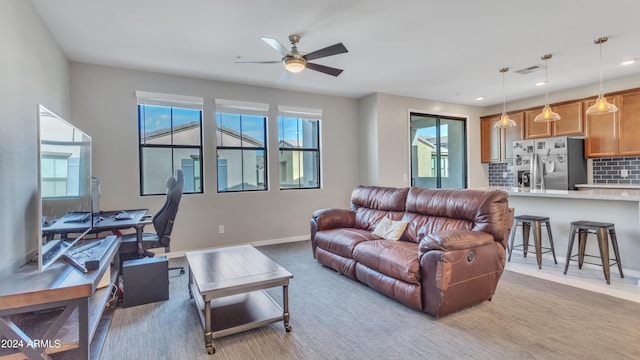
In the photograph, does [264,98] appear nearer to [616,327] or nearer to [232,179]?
[232,179]

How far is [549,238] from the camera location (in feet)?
13.1

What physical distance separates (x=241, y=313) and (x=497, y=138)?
21.6 feet

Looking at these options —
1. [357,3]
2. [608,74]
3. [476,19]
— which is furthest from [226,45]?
[608,74]

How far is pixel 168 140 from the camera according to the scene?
4.71m

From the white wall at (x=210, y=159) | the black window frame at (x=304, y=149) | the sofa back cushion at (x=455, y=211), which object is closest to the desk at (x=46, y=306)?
the white wall at (x=210, y=159)

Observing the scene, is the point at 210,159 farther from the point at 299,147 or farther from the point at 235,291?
the point at 235,291

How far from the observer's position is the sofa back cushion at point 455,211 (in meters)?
2.94

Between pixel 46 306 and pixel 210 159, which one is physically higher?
pixel 210 159

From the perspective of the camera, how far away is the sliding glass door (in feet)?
21.3

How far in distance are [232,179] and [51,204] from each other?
122 inches

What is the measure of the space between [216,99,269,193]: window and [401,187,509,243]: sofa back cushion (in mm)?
2699

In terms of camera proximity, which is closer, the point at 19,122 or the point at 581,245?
the point at 19,122

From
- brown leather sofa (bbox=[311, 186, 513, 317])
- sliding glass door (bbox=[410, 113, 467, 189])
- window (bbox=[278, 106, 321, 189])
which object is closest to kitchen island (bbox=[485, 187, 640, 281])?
brown leather sofa (bbox=[311, 186, 513, 317])

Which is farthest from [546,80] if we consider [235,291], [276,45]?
[235,291]
